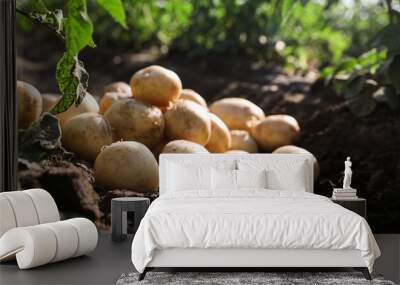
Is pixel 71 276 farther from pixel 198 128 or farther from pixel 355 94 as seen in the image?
pixel 355 94

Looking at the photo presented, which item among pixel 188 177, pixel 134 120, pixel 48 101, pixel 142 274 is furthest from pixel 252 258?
pixel 48 101

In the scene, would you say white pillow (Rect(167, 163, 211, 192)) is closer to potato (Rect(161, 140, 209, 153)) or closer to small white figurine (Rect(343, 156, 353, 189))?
→ potato (Rect(161, 140, 209, 153))

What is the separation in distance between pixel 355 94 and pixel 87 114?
77.9 inches

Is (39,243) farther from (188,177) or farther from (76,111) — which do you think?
(76,111)

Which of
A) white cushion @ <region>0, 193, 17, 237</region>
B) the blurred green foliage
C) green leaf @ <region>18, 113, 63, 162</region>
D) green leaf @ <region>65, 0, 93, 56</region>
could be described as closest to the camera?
green leaf @ <region>65, 0, 93, 56</region>

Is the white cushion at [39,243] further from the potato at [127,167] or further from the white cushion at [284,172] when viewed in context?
the white cushion at [284,172]

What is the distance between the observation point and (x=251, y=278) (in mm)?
3158

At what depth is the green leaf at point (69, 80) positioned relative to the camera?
117 cm

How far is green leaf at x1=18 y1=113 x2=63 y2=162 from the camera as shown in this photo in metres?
4.28

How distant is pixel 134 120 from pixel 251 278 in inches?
65.1

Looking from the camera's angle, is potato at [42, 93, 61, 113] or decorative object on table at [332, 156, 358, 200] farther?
potato at [42, 93, 61, 113]

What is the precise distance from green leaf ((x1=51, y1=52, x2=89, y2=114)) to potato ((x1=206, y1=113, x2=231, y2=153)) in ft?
9.62

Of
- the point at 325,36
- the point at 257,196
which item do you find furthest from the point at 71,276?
the point at 325,36

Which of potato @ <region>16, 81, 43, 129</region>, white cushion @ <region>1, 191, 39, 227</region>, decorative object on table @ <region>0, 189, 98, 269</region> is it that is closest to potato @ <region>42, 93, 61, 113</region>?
potato @ <region>16, 81, 43, 129</region>
